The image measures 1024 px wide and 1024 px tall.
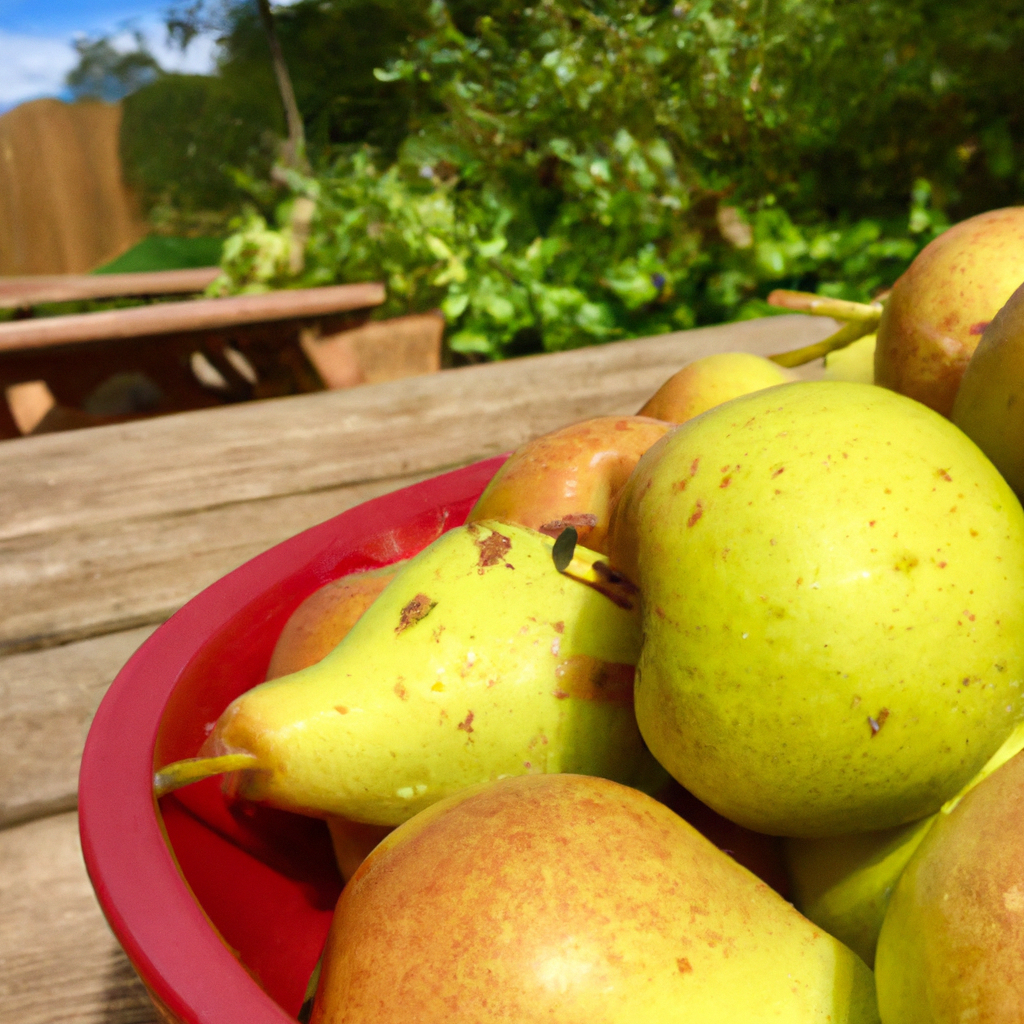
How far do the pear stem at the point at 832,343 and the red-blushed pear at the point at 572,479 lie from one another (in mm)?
224

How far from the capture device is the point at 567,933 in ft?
1.13

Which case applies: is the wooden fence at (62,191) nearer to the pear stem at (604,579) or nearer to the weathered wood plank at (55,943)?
the weathered wood plank at (55,943)

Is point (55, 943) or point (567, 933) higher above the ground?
point (567, 933)

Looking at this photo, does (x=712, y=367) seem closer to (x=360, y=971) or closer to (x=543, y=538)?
(x=543, y=538)

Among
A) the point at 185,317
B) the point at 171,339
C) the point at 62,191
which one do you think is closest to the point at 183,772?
the point at 185,317

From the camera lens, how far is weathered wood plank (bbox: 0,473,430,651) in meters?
0.85

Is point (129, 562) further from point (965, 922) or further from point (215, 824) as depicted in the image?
point (965, 922)

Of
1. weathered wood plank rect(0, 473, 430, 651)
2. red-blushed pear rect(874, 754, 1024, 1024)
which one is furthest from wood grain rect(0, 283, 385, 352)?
red-blushed pear rect(874, 754, 1024, 1024)

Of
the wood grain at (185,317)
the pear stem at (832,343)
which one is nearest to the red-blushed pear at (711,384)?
the pear stem at (832,343)

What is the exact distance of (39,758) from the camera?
2.35 feet

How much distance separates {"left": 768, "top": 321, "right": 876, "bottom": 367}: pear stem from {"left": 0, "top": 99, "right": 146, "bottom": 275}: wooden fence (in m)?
3.95

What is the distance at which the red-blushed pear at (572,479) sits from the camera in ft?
1.83

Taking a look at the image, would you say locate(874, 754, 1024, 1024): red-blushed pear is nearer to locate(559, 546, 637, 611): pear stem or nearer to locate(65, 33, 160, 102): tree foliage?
locate(559, 546, 637, 611): pear stem

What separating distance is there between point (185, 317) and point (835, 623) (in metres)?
2.03
